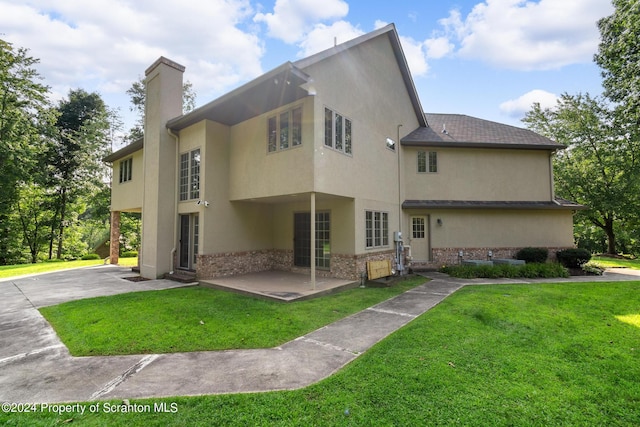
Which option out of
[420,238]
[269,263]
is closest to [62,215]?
[269,263]

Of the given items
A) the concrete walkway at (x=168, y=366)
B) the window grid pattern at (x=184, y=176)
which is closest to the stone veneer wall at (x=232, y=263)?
the window grid pattern at (x=184, y=176)

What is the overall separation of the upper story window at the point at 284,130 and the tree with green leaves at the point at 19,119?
62.9 ft

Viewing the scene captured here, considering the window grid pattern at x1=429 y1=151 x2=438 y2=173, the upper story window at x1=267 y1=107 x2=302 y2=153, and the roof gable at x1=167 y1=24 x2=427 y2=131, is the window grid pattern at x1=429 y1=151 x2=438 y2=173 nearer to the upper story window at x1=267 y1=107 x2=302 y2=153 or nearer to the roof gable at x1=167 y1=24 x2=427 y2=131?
the roof gable at x1=167 y1=24 x2=427 y2=131

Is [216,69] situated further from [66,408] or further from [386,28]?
[66,408]

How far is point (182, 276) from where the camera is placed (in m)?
10.2

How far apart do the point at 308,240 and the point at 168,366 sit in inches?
294

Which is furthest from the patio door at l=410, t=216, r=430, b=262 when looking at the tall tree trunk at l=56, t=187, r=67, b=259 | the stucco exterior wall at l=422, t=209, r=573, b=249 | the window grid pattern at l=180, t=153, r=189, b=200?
the tall tree trunk at l=56, t=187, r=67, b=259

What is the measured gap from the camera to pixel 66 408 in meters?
2.93

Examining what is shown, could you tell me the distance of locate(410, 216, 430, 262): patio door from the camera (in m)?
12.9

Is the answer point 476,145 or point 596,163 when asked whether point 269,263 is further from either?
point 596,163

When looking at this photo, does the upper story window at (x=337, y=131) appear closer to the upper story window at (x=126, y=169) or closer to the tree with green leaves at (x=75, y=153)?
the upper story window at (x=126, y=169)

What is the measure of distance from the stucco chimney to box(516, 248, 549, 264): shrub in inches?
570

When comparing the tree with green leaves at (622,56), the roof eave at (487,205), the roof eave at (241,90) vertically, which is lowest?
the roof eave at (487,205)

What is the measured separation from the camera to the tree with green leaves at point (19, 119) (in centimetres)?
1792
